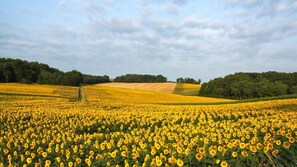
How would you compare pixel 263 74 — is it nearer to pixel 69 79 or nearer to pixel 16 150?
pixel 69 79

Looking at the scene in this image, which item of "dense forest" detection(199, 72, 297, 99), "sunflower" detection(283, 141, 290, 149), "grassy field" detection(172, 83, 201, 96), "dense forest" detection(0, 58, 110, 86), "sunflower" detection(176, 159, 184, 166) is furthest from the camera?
"dense forest" detection(0, 58, 110, 86)

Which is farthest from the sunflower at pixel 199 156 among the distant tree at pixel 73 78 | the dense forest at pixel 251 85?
the distant tree at pixel 73 78

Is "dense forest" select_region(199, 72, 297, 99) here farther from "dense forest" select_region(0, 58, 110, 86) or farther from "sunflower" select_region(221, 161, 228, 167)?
"sunflower" select_region(221, 161, 228, 167)

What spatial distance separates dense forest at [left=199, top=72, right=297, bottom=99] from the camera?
6212 centimetres

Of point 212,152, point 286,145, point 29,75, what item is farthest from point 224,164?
point 29,75

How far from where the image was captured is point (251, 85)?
63.8 m

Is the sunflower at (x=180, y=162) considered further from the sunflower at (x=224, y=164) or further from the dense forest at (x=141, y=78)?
the dense forest at (x=141, y=78)

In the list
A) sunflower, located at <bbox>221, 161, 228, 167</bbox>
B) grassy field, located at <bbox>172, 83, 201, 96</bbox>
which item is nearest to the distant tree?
grassy field, located at <bbox>172, 83, 201, 96</bbox>

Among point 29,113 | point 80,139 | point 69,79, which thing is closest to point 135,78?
point 69,79

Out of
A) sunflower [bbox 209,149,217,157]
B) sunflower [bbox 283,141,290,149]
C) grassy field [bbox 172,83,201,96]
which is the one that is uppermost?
sunflower [bbox 283,141,290,149]

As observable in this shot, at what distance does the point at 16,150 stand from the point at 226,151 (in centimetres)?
470

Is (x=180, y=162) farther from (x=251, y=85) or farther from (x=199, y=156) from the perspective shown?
(x=251, y=85)

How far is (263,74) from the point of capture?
7356cm

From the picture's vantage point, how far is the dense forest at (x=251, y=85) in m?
62.1
